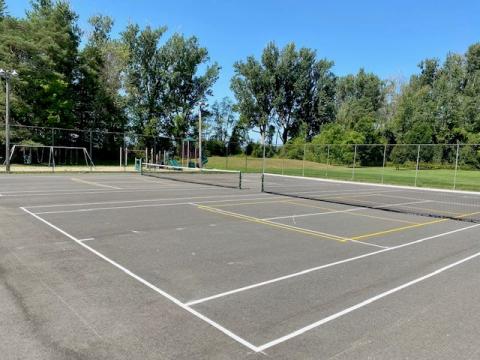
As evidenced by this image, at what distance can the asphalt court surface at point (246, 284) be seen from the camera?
4.00m

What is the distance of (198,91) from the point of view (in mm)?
61750

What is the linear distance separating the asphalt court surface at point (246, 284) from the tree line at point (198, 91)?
35.0 metres

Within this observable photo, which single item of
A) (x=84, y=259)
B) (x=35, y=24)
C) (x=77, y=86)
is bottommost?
(x=84, y=259)

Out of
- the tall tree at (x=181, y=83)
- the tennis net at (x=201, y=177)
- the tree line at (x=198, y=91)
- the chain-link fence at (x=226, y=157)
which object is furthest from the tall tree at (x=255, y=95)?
the tennis net at (x=201, y=177)

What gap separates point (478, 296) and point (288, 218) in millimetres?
6870

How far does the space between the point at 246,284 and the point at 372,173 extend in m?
36.6

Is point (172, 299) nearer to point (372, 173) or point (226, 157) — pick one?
point (372, 173)

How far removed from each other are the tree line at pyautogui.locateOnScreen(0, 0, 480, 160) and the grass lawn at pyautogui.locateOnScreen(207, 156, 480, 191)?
11725 mm

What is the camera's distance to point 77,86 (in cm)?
4719

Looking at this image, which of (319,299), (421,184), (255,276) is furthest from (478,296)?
(421,184)

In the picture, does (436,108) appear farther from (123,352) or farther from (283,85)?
(123,352)

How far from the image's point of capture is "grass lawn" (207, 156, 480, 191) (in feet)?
101

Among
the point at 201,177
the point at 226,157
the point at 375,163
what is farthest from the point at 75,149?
the point at 375,163

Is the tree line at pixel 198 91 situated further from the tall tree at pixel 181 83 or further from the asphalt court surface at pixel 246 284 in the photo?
the asphalt court surface at pixel 246 284
